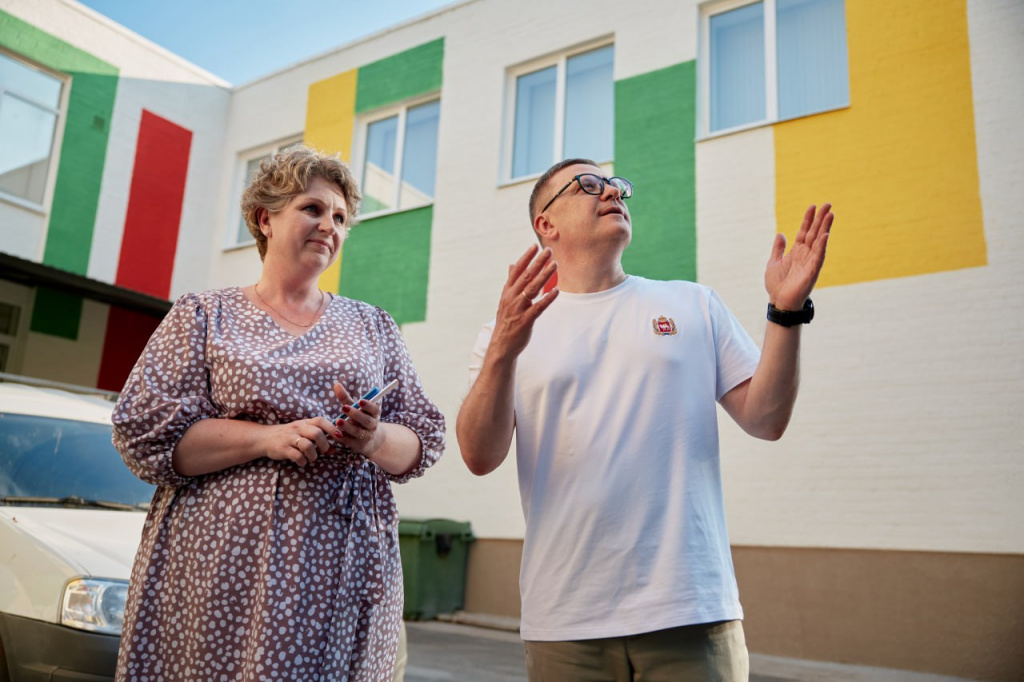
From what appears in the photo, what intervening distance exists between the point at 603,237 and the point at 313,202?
2.77 ft

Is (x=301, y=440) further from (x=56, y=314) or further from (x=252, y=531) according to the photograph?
(x=56, y=314)

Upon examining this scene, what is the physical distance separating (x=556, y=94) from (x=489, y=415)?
28.8 ft

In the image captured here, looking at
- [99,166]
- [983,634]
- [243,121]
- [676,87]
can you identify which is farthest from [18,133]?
[983,634]

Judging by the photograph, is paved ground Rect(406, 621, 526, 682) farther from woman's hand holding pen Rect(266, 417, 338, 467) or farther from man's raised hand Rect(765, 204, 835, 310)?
man's raised hand Rect(765, 204, 835, 310)

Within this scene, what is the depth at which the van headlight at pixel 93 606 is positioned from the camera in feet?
10.3

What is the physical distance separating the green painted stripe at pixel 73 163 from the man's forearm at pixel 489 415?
11157 millimetres

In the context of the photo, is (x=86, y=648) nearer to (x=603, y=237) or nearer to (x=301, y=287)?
(x=301, y=287)

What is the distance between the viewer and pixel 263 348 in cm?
216

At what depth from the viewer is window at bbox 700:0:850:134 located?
8273 mm

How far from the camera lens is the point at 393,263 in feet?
36.1

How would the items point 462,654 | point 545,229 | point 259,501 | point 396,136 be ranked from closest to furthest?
point 259,501 < point 545,229 < point 462,654 < point 396,136

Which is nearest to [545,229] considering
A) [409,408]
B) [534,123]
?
[409,408]

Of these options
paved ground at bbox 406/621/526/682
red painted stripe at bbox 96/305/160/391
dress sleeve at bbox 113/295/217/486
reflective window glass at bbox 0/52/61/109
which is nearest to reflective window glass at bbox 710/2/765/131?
paved ground at bbox 406/621/526/682

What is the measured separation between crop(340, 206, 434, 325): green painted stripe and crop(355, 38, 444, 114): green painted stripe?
69.5 inches
